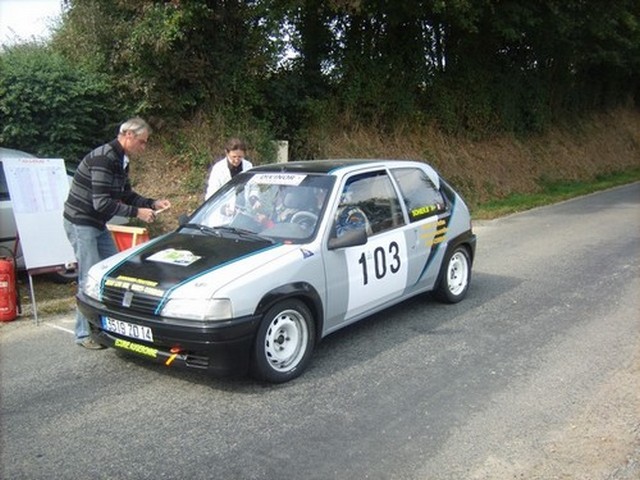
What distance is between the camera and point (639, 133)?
96.9 ft

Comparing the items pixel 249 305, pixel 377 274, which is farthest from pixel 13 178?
pixel 377 274

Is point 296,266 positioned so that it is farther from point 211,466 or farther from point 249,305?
point 211,466

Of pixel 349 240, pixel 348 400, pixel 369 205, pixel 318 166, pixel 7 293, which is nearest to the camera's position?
pixel 348 400

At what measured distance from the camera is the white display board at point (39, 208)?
19.7 feet

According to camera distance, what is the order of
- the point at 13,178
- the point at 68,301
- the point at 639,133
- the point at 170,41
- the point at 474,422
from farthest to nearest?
the point at 639,133 < the point at 170,41 < the point at 68,301 < the point at 13,178 < the point at 474,422

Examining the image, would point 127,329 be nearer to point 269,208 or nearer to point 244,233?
point 244,233

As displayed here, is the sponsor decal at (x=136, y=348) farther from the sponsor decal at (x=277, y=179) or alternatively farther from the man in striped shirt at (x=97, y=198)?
the sponsor decal at (x=277, y=179)

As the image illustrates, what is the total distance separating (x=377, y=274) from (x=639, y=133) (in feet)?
95.9

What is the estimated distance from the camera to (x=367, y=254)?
516cm

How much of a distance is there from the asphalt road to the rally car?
0.32 m

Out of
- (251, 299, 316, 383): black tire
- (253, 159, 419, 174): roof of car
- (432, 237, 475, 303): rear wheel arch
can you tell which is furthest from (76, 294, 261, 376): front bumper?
(432, 237, 475, 303): rear wheel arch

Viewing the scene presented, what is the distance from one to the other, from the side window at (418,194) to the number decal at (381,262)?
492 mm

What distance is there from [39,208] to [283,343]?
3.29 metres

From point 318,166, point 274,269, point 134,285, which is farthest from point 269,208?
point 134,285
